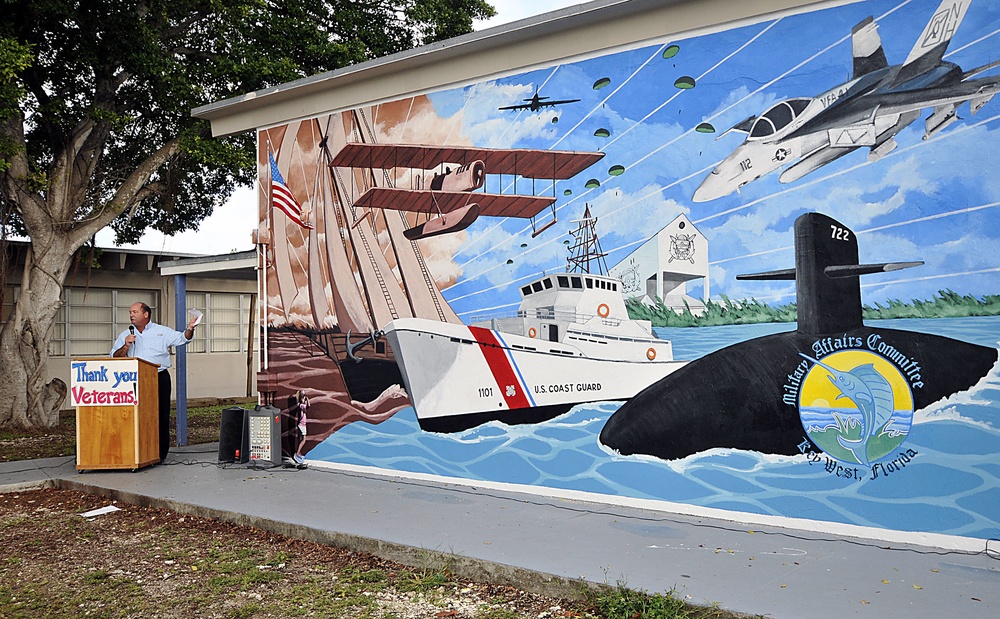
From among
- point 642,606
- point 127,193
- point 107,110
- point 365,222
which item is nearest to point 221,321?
point 127,193

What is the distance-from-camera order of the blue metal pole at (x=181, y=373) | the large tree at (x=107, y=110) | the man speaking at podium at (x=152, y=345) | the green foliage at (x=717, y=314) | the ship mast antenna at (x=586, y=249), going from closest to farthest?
the green foliage at (x=717, y=314) → the ship mast antenna at (x=586, y=249) → the man speaking at podium at (x=152, y=345) → the blue metal pole at (x=181, y=373) → the large tree at (x=107, y=110)

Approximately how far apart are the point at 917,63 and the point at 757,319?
2031 mm

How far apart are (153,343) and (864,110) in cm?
751

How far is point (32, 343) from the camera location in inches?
558

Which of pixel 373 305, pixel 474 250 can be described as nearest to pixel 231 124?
pixel 373 305

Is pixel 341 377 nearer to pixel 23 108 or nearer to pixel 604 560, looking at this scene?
pixel 604 560

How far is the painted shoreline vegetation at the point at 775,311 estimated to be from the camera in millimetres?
5211

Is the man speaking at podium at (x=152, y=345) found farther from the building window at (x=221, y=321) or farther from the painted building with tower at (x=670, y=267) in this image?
the building window at (x=221, y=321)

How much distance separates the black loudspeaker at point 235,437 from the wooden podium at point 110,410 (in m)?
0.83

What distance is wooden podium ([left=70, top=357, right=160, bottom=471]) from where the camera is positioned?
848 centimetres

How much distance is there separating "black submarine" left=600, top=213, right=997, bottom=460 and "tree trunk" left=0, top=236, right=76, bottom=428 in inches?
467

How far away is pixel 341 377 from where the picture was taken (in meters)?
8.51

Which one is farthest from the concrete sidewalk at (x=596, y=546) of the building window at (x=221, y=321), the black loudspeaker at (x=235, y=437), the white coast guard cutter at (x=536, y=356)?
the building window at (x=221, y=321)

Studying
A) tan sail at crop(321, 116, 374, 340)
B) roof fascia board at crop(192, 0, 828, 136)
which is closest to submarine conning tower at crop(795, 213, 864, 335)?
roof fascia board at crop(192, 0, 828, 136)
